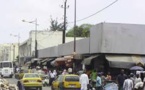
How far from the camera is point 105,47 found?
3541 cm

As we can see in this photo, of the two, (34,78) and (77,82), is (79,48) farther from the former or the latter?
(77,82)

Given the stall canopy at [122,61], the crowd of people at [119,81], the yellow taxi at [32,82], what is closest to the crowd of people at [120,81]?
the crowd of people at [119,81]

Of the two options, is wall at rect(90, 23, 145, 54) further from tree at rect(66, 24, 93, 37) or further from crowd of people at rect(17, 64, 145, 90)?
tree at rect(66, 24, 93, 37)

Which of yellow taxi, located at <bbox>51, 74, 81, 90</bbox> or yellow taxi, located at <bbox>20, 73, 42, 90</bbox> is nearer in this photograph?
yellow taxi, located at <bbox>51, 74, 81, 90</bbox>

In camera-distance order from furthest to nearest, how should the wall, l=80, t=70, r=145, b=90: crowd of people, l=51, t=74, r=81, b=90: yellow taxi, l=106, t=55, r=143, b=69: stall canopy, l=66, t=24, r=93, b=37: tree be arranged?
l=66, t=24, r=93, b=37: tree, the wall, l=106, t=55, r=143, b=69: stall canopy, l=51, t=74, r=81, b=90: yellow taxi, l=80, t=70, r=145, b=90: crowd of people

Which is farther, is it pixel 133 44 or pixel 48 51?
pixel 48 51

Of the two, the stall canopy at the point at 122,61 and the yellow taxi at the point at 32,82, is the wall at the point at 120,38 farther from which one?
the yellow taxi at the point at 32,82

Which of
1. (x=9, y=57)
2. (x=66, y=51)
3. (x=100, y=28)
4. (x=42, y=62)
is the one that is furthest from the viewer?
(x=9, y=57)

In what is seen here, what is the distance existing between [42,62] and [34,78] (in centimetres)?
2987

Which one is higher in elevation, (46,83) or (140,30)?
(140,30)

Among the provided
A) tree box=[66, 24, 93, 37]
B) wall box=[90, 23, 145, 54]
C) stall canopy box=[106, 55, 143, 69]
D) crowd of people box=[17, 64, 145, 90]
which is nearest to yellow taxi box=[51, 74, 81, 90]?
crowd of people box=[17, 64, 145, 90]

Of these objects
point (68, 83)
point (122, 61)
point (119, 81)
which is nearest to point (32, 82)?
point (68, 83)

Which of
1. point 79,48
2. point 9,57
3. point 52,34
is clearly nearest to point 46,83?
point 79,48

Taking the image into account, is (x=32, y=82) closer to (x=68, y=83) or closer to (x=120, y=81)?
(x=68, y=83)
